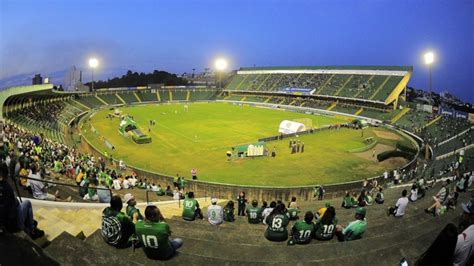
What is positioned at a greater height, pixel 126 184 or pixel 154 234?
pixel 154 234

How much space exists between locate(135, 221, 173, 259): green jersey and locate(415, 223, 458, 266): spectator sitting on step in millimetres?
4277

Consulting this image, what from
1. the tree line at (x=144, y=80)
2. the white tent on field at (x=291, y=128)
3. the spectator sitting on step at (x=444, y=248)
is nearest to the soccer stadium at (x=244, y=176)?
the spectator sitting on step at (x=444, y=248)

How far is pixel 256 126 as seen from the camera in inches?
2083

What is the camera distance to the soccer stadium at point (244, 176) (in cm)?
623

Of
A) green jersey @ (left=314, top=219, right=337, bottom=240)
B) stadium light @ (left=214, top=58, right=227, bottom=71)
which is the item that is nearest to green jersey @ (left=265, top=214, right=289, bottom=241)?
A: green jersey @ (left=314, top=219, right=337, bottom=240)

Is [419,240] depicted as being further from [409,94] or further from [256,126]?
[409,94]

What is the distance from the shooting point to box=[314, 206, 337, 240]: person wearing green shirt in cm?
772

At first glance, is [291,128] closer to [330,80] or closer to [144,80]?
[330,80]

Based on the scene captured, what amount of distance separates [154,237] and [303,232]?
3583 millimetres

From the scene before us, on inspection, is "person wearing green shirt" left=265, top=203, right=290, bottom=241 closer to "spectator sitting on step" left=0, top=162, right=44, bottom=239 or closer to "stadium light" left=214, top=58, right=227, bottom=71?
"spectator sitting on step" left=0, top=162, right=44, bottom=239

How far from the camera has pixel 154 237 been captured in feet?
18.9

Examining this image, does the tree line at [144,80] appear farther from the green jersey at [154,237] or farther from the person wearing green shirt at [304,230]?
the green jersey at [154,237]

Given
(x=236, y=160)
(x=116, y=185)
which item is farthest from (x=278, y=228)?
(x=236, y=160)

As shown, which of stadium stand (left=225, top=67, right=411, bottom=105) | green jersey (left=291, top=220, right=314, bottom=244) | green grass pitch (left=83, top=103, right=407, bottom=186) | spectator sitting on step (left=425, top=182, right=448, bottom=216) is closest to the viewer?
green jersey (left=291, top=220, right=314, bottom=244)
